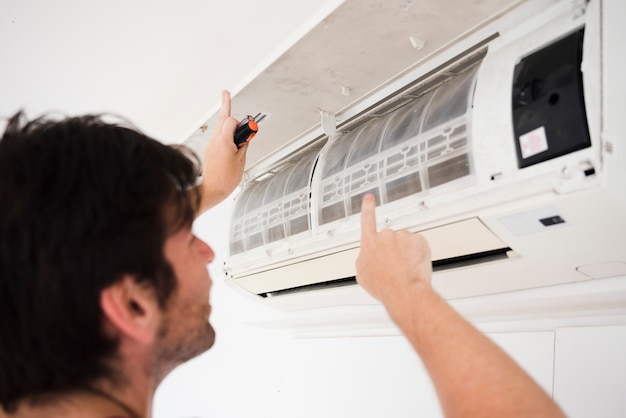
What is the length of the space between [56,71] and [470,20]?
4.78 ft

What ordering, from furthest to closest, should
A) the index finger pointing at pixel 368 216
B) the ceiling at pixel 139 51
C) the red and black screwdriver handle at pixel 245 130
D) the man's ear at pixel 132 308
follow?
1. the ceiling at pixel 139 51
2. the red and black screwdriver handle at pixel 245 130
3. the index finger pointing at pixel 368 216
4. the man's ear at pixel 132 308

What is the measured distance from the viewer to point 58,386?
0.69 meters

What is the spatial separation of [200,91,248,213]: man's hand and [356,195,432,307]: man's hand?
1.70 feet

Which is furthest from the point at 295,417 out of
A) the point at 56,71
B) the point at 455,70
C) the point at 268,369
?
the point at 56,71

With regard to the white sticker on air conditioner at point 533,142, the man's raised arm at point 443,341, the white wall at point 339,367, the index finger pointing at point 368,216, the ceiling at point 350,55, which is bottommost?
the white wall at point 339,367

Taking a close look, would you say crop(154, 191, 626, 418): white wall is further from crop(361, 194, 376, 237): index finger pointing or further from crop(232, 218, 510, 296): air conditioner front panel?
crop(361, 194, 376, 237): index finger pointing

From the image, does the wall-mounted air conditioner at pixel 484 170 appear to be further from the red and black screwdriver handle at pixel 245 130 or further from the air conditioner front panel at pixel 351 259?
the red and black screwdriver handle at pixel 245 130

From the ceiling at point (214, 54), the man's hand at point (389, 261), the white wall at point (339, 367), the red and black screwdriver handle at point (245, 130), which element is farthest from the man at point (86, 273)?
the white wall at point (339, 367)

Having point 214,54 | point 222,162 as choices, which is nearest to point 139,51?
point 214,54

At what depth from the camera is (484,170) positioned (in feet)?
2.78

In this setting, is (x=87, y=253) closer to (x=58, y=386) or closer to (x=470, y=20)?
(x=58, y=386)

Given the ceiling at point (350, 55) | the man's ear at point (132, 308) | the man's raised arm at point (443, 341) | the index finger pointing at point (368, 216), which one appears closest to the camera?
the man's raised arm at point (443, 341)

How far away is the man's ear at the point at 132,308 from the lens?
69cm

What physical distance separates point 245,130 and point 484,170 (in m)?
0.63
